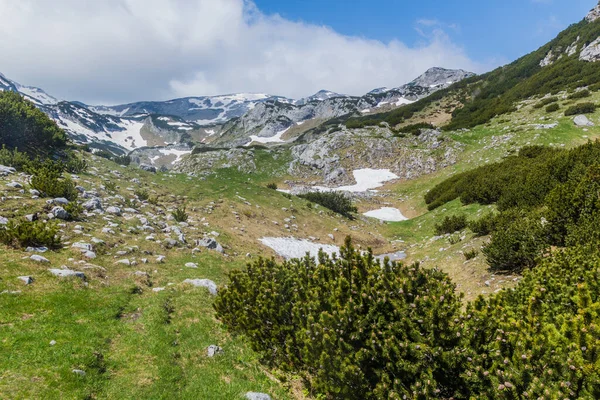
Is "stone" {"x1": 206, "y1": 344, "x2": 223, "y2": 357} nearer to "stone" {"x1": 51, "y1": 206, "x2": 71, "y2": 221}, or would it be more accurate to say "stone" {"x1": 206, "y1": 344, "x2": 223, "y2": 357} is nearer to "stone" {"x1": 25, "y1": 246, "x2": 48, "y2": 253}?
"stone" {"x1": 25, "y1": 246, "x2": 48, "y2": 253}

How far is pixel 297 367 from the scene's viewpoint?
800 cm

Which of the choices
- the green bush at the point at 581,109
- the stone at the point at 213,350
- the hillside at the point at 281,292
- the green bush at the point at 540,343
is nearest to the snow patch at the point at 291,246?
the hillside at the point at 281,292

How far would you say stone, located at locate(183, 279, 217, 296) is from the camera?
12883 millimetres

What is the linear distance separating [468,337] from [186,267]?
1259cm

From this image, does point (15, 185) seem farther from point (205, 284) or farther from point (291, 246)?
point (291, 246)

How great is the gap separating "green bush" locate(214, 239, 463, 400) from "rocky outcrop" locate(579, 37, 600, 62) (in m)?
72.1

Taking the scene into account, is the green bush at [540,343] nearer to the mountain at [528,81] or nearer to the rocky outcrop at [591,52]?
the mountain at [528,81]

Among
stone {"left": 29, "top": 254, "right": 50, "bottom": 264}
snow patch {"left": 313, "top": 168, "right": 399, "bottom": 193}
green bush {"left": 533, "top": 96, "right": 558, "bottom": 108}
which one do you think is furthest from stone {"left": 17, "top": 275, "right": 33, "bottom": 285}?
green bush {"left": 533, "top": 96, "right": 558, "bottom": 108}

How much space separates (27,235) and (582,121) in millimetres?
50048

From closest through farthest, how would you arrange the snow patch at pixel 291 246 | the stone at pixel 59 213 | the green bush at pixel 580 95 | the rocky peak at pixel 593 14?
1. the stone at pixel 59 213
2. the snow patch at pixel 291 246
3. the green bush at pixel 580 95
4. the rocky peak at pixel 593 14

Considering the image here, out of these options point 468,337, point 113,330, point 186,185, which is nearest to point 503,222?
point 468,337

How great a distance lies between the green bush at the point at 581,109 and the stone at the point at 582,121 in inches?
76.1

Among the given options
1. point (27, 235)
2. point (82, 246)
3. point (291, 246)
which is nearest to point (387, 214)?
point (291, 246)

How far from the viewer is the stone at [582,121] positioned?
34.6 metres
